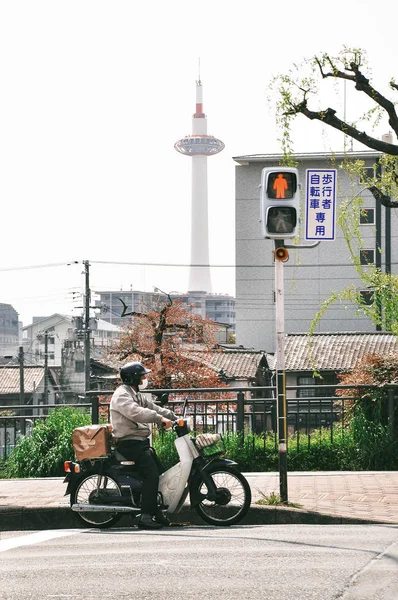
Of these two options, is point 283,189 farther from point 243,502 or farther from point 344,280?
point 344,280

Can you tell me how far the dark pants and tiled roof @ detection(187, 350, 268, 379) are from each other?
1713 inches

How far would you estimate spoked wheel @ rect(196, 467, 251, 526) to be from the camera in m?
9.31

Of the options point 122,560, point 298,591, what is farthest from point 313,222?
point 298,591

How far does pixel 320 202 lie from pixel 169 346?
35.1 metres

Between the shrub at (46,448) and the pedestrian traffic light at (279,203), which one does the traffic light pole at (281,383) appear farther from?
the shrub at (46,448)

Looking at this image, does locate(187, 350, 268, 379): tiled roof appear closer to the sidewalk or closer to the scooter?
the sidewalk

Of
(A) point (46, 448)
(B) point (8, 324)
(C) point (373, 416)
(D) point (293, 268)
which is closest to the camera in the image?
(C) point (373, 416)

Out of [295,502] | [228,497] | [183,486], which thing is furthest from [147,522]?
[295,502]

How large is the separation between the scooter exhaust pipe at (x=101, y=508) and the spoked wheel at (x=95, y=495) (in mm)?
40

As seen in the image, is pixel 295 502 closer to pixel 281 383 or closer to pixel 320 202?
pixel 281 383

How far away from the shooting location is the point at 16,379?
71625 mm

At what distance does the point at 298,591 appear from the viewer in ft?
19.1

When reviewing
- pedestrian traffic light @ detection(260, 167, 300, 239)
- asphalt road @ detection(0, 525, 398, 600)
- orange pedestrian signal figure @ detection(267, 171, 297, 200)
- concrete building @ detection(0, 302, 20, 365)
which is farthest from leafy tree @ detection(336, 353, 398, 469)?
concrete building @ detection(0, 302, 20, 365)

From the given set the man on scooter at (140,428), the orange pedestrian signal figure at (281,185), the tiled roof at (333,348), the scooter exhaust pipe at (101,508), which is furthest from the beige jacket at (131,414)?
the tiled roof at (333,348)
